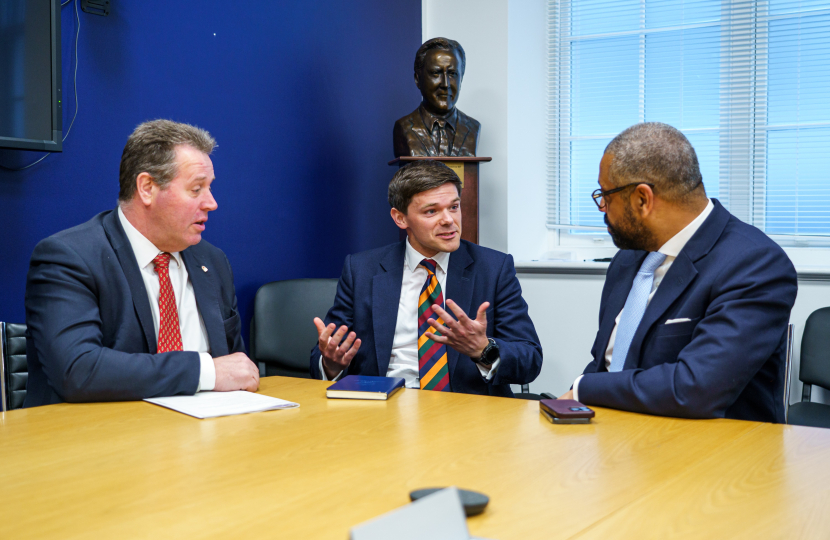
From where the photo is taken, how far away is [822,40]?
11.7 feet

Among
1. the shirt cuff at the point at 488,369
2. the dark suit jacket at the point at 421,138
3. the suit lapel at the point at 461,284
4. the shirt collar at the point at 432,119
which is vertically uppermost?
the shirt collar at the point at 432,119

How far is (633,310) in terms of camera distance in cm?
191

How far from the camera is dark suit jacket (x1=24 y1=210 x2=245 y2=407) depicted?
5.51 feet

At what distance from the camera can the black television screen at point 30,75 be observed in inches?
79.9

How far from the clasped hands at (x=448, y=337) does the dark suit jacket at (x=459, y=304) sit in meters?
0.21

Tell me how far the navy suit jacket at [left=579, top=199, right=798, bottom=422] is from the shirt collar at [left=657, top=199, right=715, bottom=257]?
30mm

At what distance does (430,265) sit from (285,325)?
32.3 inches

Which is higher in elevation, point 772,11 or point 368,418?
point 772,11

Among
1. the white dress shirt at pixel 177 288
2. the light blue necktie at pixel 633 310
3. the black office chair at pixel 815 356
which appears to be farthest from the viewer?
the black office chair at pixel 815 356

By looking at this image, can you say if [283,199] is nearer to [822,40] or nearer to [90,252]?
[90,252]

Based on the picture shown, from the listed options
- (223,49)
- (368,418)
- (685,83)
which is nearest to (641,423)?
(368,418)

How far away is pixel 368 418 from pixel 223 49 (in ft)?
6.58

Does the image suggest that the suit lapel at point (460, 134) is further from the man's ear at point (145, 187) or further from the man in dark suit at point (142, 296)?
the man's ear at point (145, 187)

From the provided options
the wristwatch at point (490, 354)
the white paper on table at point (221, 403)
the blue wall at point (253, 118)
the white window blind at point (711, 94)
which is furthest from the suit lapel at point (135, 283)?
the white window blind at point (711, 94)
